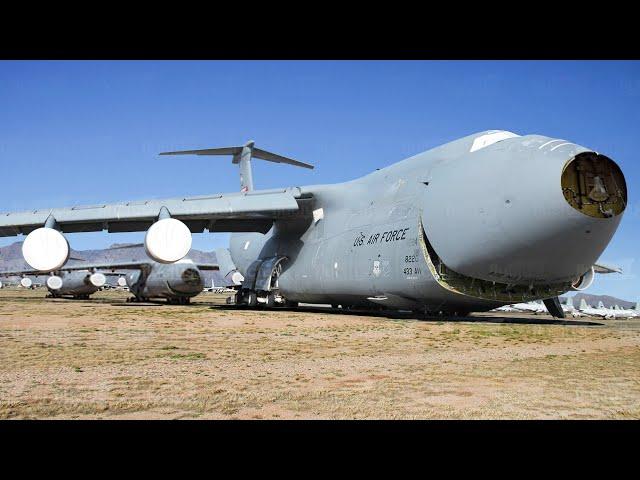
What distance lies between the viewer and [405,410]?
14.5 feet

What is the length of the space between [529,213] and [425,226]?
8.64ft

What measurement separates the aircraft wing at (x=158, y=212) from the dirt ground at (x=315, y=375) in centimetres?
757

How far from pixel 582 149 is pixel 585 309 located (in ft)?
74.1

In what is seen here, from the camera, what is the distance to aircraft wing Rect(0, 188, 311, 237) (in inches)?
712

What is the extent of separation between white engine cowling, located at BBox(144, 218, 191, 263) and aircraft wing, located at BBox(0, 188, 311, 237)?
2.29 meters

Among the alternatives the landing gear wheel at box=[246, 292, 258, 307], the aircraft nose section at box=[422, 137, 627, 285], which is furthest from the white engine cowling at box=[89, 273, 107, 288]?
the aircraft nose section at box=[422, 137, 627, 285]

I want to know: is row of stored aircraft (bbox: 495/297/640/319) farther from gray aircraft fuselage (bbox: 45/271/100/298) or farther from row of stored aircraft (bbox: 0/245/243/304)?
gray aircraft fuselage (bbox: 45/271/100/298)

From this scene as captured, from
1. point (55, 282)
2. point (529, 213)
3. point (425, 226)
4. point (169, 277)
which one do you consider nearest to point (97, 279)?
point (55, 282)

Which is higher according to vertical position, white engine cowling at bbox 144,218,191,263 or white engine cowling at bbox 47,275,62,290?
white engine cowling at bbox 144,218,191,263

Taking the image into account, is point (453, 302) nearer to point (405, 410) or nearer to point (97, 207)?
point (405, 410)

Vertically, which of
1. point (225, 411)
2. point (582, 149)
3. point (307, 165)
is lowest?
point (225, 411)

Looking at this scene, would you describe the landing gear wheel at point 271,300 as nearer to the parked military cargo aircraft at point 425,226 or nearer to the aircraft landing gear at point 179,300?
the parked military cargo aircraft at point 425,226
